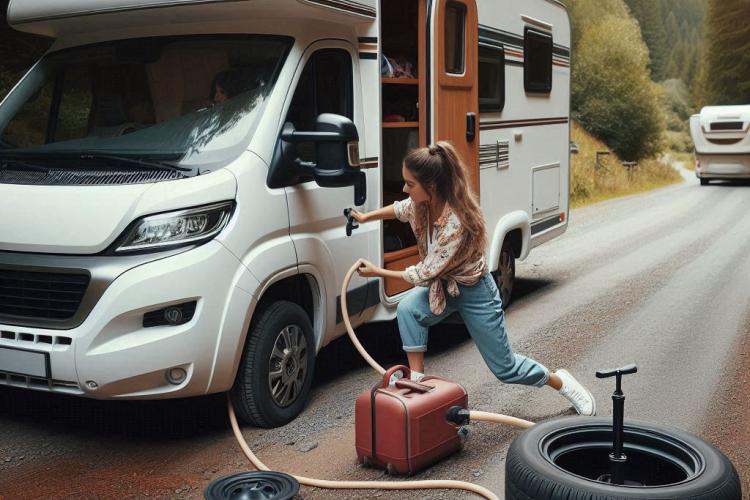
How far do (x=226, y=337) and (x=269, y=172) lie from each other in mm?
966

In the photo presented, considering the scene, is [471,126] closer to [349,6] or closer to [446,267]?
[349,6]

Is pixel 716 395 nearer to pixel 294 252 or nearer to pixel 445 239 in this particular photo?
pixel 445 239

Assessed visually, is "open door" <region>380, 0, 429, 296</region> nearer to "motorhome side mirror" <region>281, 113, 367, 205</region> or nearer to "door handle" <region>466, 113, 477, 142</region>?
"door handle" <region>466, 113, 477, 142</region>

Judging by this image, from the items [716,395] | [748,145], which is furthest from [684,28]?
[716,395]

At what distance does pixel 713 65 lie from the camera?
186ft

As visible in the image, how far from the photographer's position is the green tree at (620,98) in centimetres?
3781

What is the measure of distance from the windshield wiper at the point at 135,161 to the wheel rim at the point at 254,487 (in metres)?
1.63

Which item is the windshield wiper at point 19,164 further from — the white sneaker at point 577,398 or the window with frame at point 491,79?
the window with frame at point 491,79

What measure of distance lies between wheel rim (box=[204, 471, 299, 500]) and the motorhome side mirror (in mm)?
1689

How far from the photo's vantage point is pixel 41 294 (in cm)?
455

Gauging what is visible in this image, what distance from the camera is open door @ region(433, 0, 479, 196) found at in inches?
255

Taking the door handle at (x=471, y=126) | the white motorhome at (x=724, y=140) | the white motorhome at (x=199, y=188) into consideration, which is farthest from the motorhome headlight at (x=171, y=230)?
the white motorhome at (x=724, y=140)

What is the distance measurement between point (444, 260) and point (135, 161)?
174 cm

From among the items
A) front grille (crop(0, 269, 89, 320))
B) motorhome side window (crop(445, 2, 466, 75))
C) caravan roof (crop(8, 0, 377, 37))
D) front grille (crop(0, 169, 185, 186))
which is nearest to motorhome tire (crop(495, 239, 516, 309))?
motorhome side window (crop(445, 2, 466, 75))
